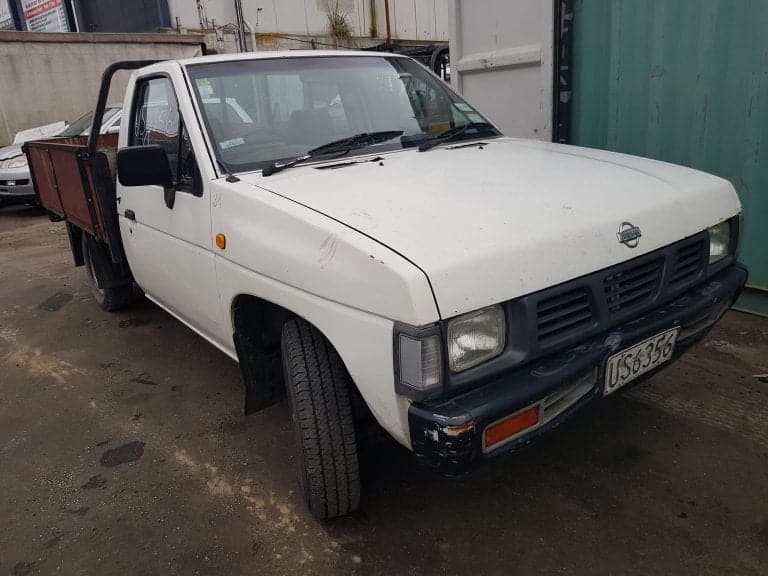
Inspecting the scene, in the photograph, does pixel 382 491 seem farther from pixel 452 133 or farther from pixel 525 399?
pixel 452 133

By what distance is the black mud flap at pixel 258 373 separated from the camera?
2.64m

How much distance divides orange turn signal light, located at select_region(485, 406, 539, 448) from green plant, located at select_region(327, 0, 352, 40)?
1442 cm

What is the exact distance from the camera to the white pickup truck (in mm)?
1796

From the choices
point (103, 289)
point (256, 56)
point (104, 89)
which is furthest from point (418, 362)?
point (103, 289)

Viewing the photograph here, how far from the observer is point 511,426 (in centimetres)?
186

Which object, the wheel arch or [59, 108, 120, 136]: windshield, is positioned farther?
[59, 108, 120, 136]: windshield

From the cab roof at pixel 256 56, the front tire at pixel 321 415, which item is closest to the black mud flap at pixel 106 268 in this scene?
the cab roof at pixel 256 56

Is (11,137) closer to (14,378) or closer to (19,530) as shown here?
(14,378)

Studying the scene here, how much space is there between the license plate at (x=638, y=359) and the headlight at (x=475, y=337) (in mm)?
464

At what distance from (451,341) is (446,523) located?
0.98 meters

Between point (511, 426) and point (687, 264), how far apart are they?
110 centimetres

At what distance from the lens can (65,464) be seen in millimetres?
2924

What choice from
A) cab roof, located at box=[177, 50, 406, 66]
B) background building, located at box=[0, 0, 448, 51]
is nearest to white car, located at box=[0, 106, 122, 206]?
background building, located at box=[0, 0, 448, 51]

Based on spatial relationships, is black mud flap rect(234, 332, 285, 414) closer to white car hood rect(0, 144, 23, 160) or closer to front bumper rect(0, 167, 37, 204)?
front bumper rect(0, 167, 37, 204)
